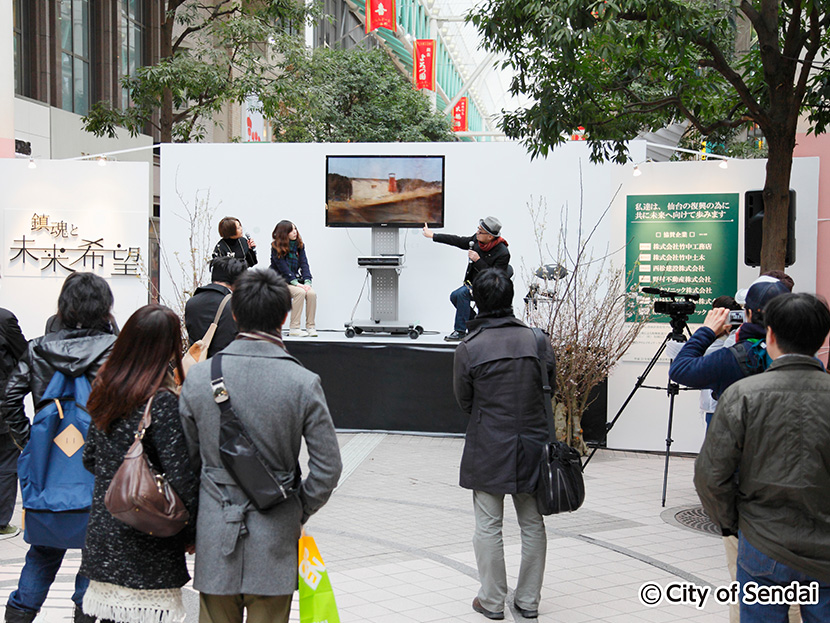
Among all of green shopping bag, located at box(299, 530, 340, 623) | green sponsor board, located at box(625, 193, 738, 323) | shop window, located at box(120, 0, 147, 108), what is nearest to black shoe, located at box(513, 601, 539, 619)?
green shopping bag, located at box(299, 530, 340, 623)

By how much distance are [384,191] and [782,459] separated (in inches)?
307

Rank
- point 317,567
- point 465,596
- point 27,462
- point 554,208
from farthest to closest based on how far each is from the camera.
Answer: point 554,208 < point 465,596 < point 27,462 < point 317,567

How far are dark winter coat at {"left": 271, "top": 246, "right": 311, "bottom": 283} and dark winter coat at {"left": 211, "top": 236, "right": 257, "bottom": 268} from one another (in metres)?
1.21

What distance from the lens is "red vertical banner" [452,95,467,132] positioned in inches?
1300

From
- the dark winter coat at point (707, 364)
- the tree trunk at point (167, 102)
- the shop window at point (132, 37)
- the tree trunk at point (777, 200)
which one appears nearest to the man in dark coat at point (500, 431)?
the dark winter coat at point (707, 364)

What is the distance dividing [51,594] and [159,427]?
2.38m

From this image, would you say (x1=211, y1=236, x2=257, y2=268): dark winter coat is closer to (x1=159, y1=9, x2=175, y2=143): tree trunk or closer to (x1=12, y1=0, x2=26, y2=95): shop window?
(x1=159, y1=9, x2=175, y2=143): tree trunk

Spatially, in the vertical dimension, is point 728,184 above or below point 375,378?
above

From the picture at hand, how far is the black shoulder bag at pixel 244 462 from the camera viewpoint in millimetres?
2617

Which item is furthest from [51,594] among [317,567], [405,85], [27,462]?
[405,85]

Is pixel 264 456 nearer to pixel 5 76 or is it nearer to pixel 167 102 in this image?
pixel 5 76

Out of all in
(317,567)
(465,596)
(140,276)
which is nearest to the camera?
(317,567)

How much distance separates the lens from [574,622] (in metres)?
4.20

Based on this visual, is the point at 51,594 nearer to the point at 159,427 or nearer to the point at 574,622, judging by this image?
the point at 159,427
